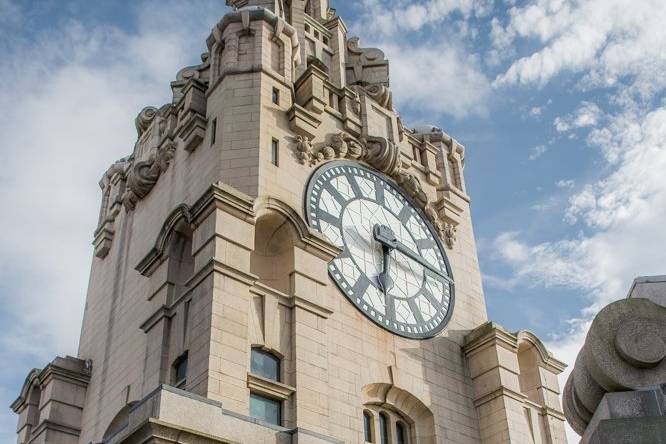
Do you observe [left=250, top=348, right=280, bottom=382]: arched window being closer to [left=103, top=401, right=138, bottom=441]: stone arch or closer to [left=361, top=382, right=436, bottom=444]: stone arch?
[left=361, top=382, right=436, bottom=444]: stone arch

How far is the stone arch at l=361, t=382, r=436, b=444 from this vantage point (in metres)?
22.5

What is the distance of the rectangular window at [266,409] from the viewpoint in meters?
18.9

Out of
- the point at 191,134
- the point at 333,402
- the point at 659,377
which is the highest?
the point at 191,134

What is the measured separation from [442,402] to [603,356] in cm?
1359

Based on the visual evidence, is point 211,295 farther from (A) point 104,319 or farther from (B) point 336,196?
(A) point 104,319

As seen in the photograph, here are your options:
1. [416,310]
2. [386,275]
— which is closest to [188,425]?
[386,275]

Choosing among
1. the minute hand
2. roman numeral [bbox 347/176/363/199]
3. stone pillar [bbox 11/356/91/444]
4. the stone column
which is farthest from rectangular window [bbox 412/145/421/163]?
stone pillar [bbox 11/356/91/444]

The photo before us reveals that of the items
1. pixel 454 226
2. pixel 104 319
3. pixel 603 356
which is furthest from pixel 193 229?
pixel 603 356

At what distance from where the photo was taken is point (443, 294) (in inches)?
1057

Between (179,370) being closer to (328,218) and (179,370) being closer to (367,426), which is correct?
(367,426)

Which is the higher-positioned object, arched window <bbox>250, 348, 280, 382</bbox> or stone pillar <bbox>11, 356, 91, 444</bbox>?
stone pillar <bbox>11, 356, 91, 444</bbox>

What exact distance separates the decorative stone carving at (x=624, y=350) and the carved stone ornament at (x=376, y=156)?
15.7 metres

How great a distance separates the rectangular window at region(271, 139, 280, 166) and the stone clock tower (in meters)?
0.04

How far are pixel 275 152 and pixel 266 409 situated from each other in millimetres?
8526
